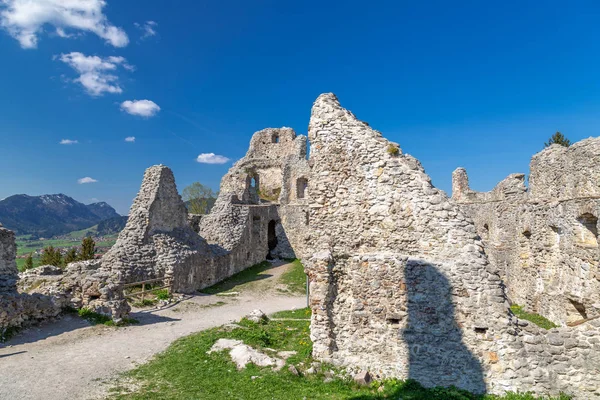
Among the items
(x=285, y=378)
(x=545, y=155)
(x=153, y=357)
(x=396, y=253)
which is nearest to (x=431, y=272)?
(x=396, y=253)

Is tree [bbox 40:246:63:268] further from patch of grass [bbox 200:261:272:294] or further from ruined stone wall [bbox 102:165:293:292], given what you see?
patch of grass [bbox 200:261:272:294]

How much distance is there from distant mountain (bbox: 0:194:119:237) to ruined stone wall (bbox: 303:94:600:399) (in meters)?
140

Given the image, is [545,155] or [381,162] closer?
[381,162]

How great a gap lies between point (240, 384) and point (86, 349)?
209 inches

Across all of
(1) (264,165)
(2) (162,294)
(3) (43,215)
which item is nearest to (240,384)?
(2) (162,294)

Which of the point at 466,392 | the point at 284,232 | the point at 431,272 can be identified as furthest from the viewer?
the point at 284,232

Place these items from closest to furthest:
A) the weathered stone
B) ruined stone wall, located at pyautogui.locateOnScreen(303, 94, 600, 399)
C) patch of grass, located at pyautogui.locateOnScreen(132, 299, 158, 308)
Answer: ruined stone wall, located at pyautogui.locateOnScreen(303, 94, 600, 399), the weathered stone, patch of grass, located at pyautogui.locateOnScreen(132, 299, 158, 308)

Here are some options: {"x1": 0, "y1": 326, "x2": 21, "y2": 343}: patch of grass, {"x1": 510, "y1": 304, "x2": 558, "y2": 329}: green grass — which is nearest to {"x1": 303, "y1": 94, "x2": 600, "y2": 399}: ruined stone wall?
{"x1": 510, "y1": 304, "x2": 558, "y2": 329}: green grass

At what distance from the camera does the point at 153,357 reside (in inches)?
375

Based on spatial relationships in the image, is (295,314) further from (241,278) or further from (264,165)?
(264,165)

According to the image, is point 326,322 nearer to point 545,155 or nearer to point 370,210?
point 370,210

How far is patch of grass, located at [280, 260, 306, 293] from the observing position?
20900mm

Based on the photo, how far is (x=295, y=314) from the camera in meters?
14.6

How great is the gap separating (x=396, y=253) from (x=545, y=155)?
1150 centimetres
